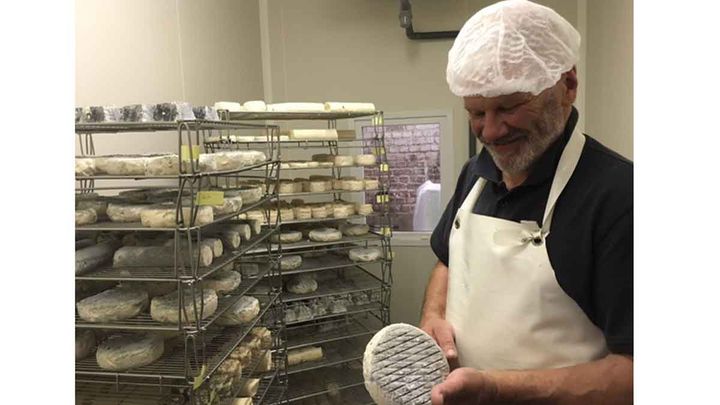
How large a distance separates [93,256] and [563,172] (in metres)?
1.27

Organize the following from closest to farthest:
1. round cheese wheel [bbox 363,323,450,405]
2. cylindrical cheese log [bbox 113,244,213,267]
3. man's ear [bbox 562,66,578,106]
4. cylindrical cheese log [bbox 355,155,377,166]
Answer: round cheese wheel [bbox 363,323,450,405] < man's ear [bbox 562,66,578,106] < cylindrical cheese log [bbox 113,244,213,267] < cylindrical cheese log [bbox 355,155,377,166]

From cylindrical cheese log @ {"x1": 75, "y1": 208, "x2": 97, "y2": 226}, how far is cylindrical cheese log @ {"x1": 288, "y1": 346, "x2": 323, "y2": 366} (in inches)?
59.7

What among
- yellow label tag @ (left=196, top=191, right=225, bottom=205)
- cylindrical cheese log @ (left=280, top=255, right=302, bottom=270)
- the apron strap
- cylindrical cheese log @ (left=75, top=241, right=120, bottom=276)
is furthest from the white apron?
cylindrical cheese log @ (left=280, top=255, right=302, bottom=270)

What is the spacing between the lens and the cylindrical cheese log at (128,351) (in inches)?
52.6

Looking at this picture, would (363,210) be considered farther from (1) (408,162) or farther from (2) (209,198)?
(2) (209,198)

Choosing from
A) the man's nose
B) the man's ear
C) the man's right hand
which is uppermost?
the man's ear

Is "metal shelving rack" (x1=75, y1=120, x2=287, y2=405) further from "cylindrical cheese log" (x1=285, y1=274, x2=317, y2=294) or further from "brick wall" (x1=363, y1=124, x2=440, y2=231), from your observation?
"brick wall" (x1=363, y1=124, x2=440, y2=231)

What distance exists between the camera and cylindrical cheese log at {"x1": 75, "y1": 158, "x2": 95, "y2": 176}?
1366 mm

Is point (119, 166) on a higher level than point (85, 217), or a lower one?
higher

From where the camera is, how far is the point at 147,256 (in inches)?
57.4

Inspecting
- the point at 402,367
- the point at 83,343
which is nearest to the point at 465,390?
the point at 402,367
